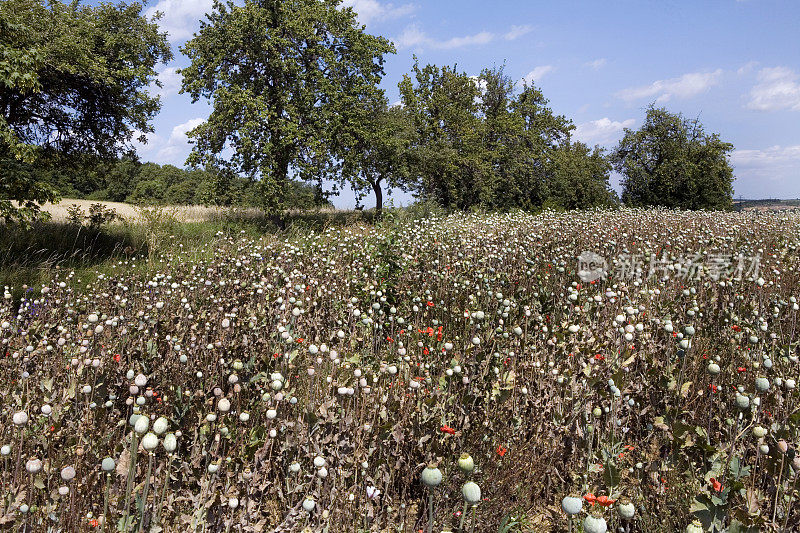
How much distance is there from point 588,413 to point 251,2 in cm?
2095

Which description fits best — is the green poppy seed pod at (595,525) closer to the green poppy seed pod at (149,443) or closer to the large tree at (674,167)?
the green poppy seed pod at (149,443)

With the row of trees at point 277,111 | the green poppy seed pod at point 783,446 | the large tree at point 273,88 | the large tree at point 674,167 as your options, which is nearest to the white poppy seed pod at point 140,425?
the green poppy seed pod at point 783,446

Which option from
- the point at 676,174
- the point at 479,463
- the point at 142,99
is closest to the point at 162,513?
the point at 479,463

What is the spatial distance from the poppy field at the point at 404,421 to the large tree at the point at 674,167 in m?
37.0

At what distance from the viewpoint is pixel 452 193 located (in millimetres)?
27359

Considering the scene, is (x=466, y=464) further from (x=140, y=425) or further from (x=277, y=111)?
(x=277, y=111)

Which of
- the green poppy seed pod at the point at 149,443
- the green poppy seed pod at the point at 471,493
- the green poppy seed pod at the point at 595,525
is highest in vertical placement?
the green poppy seed pod at the point at 149,443

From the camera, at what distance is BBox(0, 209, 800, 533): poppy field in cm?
242

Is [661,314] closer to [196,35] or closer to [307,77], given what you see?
[307,77]

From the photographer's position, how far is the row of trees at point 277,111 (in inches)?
500

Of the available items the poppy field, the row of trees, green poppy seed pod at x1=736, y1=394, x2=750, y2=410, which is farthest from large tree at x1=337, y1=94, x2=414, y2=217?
green poppy seed pod at x1=736, y1=394, x2=750, y2=410

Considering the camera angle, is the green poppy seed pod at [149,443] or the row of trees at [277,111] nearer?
the green poppy seed pod at [149,443]

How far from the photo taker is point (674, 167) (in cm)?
3806

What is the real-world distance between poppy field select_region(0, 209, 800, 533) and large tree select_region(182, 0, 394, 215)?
13770mm
